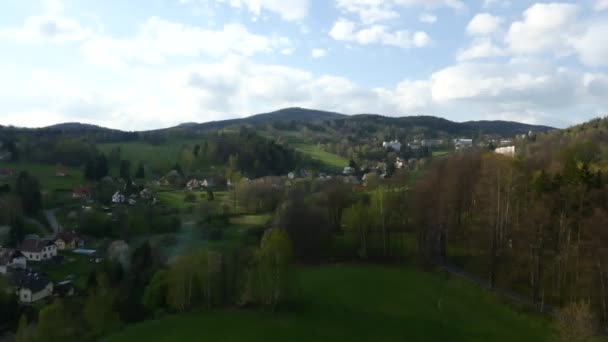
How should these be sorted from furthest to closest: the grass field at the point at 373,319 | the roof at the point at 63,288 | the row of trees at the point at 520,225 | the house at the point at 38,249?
the house at the point at 38,249 < the roof at the point at 63,288 < the row of trees at the point at 520,225 < the grass field at the point at 373,319

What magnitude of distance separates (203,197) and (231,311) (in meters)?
48.9

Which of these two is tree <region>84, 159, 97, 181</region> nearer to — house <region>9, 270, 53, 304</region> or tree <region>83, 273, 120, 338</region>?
house <region>9, 270, 53, 304</region>

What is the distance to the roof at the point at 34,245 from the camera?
54.0 meters

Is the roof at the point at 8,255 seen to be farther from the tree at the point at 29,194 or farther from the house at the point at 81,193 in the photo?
the house at the point at 81,193

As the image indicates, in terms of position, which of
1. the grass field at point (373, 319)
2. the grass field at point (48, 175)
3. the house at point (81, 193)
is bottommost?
the grass field at point (373, 319)

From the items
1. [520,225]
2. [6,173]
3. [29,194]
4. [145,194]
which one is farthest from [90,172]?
[520,225]

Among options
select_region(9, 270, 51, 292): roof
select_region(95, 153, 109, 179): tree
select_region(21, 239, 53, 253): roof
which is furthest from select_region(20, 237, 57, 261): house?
select_region(95, 153, 109, 179): tree

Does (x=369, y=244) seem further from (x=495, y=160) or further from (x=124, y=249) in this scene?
(x=124, y=249)

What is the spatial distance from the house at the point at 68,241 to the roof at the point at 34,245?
223 centimetres

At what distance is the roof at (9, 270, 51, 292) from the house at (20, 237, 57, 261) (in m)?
6.80

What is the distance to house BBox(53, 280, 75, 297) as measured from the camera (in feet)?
142

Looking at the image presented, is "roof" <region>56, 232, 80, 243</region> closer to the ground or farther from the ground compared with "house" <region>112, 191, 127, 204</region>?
closer to the ground

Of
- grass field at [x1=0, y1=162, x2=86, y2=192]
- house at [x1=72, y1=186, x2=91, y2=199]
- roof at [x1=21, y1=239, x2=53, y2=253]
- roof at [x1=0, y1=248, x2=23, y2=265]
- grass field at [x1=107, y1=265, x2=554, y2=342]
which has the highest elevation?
grass field at [x1=0, y1=162, x2=86, y2=192]

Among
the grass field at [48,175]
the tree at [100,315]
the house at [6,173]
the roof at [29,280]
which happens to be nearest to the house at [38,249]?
the roof at [29,280]
